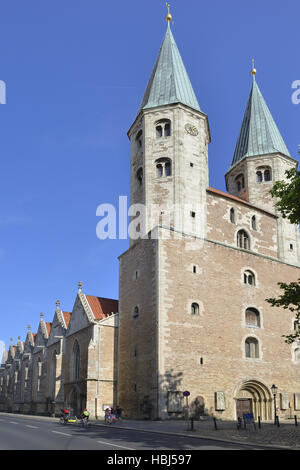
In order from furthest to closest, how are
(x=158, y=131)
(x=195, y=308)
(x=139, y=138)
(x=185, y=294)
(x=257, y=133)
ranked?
(x=257, y=133)
(x=139, y=138)
(x=158, y=131)
(x=195, y=308)
(x=185, y=294)

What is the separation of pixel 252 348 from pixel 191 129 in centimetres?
1835

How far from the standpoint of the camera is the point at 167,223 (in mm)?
33719

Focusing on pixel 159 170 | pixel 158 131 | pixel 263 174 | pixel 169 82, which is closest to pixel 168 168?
pixel 159 170

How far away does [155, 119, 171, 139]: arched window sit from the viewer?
122 feet

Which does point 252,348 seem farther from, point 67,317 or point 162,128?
point 67,317

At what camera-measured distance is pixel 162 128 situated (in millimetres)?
37375

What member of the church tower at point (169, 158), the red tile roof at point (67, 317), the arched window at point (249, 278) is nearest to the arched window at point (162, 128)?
the church tower at point (169, 158)

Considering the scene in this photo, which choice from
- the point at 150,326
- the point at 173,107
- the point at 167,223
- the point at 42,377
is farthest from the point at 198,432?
the point at 42,377

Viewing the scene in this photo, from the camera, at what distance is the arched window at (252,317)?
34969 mm

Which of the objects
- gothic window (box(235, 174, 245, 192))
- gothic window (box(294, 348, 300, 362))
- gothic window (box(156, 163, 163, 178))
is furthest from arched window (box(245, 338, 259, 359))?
gothic window (box(235, 174, 245, 192))

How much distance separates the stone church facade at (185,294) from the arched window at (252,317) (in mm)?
80

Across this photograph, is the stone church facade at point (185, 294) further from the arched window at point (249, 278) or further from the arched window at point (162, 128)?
the arched window at point (249, 278)

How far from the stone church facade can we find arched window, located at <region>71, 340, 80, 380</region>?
94 mm
